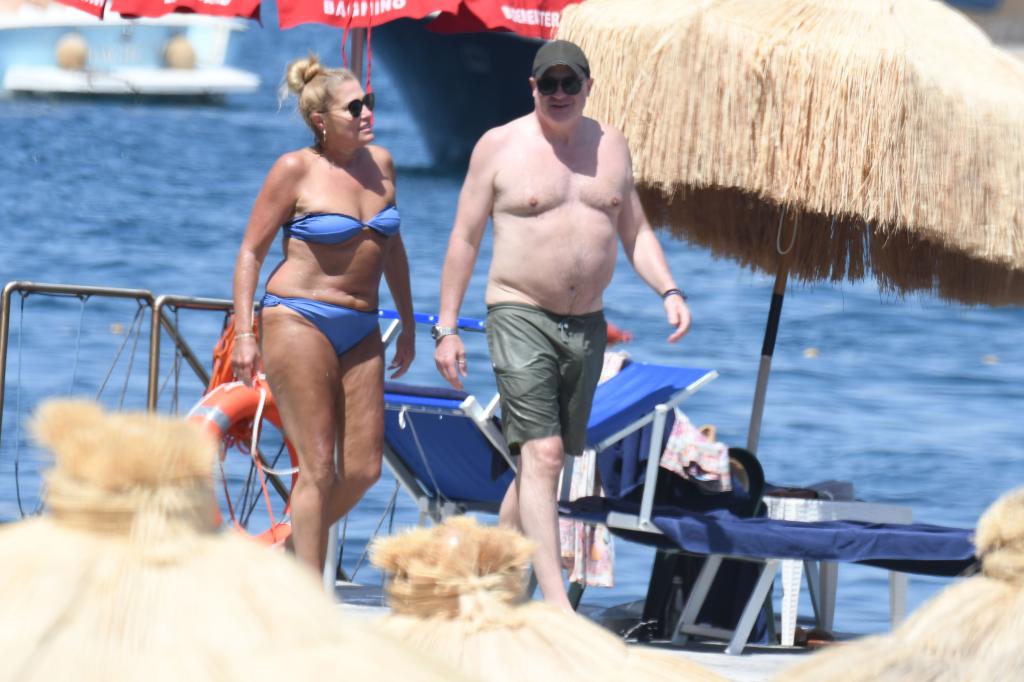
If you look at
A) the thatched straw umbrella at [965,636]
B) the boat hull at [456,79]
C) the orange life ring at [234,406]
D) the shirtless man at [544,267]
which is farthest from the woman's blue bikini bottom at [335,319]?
the boat hull at [456,79]

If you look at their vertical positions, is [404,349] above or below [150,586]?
below

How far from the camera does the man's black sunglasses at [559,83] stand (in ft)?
15.2

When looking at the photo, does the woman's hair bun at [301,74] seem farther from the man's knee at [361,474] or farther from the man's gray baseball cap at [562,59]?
the man's knee at [361,474]

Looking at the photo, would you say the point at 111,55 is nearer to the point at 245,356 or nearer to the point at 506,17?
the point at 506,17

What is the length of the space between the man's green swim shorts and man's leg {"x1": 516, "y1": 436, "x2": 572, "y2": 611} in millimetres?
38

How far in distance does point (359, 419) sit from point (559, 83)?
110 centimetres

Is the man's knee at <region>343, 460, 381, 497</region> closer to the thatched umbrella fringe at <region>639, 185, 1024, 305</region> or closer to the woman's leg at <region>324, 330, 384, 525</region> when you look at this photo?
the woman's leg at <region>324, 330, 384, 525</region>

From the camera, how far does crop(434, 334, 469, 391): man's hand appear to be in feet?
15.4

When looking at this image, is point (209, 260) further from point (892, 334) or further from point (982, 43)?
point (982, 43)

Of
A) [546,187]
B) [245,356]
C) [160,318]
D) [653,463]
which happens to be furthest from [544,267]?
[160,318]

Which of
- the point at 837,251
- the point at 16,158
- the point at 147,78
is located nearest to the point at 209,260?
the point at 16,158

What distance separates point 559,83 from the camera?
464cm

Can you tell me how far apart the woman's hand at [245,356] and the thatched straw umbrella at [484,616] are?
2957mm

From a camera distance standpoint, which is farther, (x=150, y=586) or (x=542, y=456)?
(x=542, y=456)
